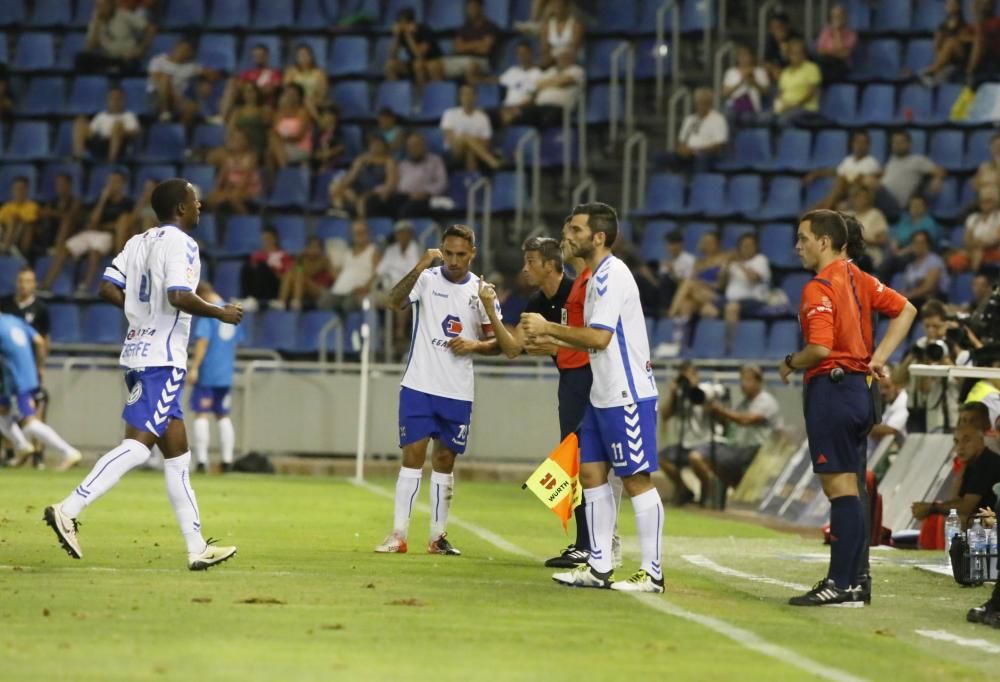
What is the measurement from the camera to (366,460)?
25062 mm

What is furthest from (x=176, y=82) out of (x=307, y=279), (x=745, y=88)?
(x=745, y=88)

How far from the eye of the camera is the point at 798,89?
27.2 metres

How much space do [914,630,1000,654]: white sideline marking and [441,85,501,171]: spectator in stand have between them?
18.6 metres

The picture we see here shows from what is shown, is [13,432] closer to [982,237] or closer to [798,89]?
[798,89]

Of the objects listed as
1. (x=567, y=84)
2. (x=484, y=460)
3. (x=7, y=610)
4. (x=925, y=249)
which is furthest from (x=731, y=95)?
(x=7, y=610)

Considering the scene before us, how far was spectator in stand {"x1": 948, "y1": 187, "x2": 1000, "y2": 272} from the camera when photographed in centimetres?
2384

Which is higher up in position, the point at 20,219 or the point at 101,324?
the point at 20,219

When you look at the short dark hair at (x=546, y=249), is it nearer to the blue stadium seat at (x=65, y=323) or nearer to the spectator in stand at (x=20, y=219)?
the blue stadium seat at (x=65, y=323)

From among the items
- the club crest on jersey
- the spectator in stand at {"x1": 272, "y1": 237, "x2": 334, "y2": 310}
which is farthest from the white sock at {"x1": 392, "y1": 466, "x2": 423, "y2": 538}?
the spectator in stand at {"x1": 272, "y1": 237, "x2": 334, "y2": 310}

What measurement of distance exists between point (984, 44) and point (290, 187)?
396 inches

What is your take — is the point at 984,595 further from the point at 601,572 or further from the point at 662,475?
the point at 662,475

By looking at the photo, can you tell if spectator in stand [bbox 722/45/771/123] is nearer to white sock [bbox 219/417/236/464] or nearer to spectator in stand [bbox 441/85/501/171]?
spectator in stand [bbox 441/85/501/171]

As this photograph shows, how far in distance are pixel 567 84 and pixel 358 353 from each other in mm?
5285

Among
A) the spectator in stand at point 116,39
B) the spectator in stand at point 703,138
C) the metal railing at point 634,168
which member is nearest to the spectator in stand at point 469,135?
the metal railing at point 634,168
